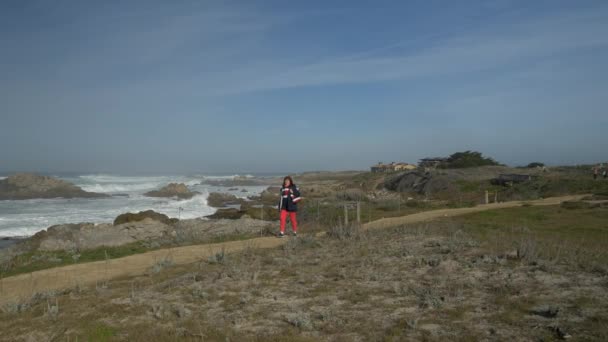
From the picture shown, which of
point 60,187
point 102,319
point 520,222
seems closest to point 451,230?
point 520,222

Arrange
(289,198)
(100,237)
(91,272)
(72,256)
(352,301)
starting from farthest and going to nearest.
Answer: (100,237) < (72,256) < (289,198) < (91,272) < (352,301)

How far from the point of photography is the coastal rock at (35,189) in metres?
52.8

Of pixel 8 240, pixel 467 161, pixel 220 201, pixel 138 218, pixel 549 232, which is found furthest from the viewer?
pixel 467 161

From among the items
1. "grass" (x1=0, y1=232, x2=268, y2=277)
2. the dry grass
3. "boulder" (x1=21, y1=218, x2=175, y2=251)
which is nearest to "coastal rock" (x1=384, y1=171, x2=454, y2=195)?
"boulder" (x1=21, y1=218, x2=175, y2=251)

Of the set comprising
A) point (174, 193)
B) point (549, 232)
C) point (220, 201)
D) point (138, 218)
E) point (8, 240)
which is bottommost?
point (8, 240)

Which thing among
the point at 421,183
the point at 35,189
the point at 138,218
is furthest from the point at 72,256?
the point at 35,189

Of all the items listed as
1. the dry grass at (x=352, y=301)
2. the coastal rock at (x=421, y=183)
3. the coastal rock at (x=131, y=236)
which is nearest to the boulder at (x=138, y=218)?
the coastal rock at (x=131, y=236)

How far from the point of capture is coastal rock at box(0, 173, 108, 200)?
52838 mm

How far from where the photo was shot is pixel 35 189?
5491cm

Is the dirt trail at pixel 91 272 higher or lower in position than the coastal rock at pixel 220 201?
higher

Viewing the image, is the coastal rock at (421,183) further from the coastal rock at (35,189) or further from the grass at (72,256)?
the coastal rock at (35,189)

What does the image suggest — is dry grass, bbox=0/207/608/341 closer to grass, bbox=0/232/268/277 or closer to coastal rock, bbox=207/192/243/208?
grass, bbox=0/232/268/277

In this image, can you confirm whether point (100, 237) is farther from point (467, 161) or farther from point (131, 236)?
point (467, 161)

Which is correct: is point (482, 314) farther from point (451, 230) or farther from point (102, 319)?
point (451, 230)
